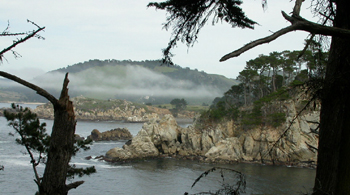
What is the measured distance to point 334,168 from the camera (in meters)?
3.12

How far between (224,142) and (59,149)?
3357 cm

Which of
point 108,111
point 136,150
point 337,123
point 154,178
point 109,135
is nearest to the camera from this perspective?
point 337,123

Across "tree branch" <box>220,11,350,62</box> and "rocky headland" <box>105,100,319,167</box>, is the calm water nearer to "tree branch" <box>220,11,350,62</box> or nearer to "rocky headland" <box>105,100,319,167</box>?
"rocky headland" <box>105,100,319,167</box>

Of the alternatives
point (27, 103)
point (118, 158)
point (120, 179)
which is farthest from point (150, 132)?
point (27, 103)

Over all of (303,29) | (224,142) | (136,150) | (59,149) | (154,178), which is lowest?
(154,178)

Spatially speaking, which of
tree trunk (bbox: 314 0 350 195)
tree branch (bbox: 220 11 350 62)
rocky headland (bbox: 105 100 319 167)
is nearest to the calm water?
rocky headland (bbox: 105 100 319 167)

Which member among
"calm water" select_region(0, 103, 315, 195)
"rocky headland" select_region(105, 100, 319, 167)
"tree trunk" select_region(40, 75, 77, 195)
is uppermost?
A: "tree trunk" select_region(40, 75, 77, 195)

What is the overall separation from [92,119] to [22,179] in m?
78.6

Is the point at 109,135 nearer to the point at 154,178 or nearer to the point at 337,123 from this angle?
Answer: the point at 154,178

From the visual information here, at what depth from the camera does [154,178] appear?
27094 millimetres

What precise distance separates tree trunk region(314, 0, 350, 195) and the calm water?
59.1ft

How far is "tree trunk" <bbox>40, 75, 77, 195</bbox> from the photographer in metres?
4.38

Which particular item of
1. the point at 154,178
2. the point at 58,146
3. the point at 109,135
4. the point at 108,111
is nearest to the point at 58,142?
the point at 58,146

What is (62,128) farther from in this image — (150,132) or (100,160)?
(150,132)
